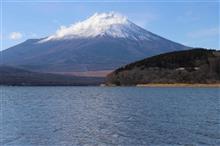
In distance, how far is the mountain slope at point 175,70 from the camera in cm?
16500

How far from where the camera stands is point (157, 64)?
189 meters

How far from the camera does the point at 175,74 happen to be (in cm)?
16900

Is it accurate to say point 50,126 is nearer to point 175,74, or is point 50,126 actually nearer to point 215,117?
point 215,117

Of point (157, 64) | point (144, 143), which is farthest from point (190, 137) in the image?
point (157, 64)

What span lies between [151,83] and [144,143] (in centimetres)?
14696

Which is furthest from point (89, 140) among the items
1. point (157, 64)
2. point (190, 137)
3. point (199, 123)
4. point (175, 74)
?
point (157, 64)

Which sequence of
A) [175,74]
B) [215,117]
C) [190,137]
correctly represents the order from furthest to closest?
[175,74]
[215,117]
[190,137]

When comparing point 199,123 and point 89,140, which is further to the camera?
point 199,123

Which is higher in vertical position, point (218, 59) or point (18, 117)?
point (218, 59)

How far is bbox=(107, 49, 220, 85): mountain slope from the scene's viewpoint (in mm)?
165000

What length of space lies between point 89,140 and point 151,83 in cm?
14635

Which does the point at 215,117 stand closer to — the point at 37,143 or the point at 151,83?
the point at 37,143

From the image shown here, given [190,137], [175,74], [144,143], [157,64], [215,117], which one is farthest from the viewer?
[157,64]

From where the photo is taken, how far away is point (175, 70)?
568 feet
